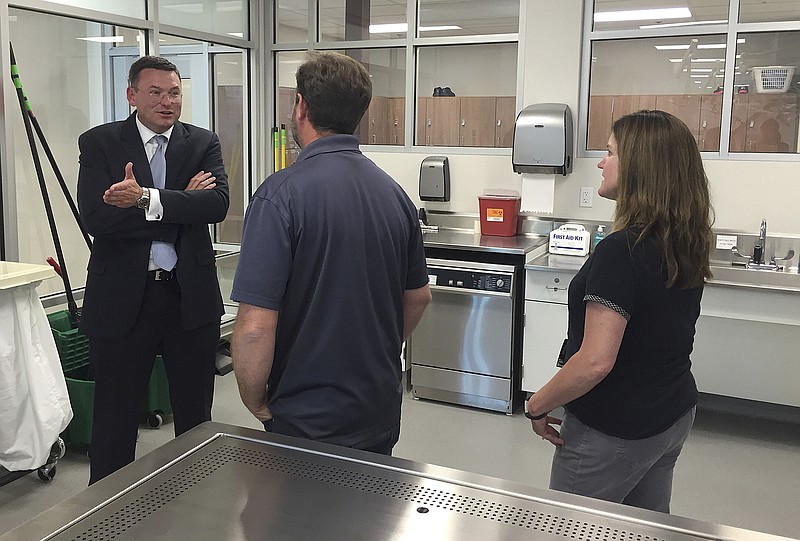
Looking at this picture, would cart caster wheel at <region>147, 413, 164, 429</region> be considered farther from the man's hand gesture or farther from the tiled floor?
the man's hand gesture

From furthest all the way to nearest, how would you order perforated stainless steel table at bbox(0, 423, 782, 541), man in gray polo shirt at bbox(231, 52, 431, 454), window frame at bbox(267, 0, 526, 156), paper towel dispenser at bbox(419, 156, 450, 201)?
paper towel dispenser at bbox(419, 156, 450, 201)
window frame at bbox(267, 0, 526, 156)
man in gray polo shirt at bbox(231, 52, 431, 454)
perforated stainless steel table at bbox(0, 423, 782, 541)

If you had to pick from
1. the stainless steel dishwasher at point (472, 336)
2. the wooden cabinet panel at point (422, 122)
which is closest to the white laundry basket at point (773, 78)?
the stainless steel dishwasher at point (472, 336)

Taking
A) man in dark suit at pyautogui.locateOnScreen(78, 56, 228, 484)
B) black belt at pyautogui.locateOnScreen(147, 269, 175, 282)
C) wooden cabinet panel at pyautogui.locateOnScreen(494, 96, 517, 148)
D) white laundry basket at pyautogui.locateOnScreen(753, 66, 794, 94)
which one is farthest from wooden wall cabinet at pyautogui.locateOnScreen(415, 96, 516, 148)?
black belt at pyautogui.locateOnScreen(147, 269, 175, 282)

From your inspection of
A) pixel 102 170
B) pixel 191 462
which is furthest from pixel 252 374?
pixel 102 170

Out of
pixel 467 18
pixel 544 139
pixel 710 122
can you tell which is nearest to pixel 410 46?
pixel 467 18

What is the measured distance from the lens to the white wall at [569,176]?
400cm

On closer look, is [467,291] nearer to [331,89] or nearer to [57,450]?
[57,450]

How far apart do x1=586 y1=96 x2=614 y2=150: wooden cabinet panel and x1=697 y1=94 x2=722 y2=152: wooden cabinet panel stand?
19.7 inches

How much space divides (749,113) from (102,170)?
10.9 feet

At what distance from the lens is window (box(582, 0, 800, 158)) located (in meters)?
4.00

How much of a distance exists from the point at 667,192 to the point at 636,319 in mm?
285

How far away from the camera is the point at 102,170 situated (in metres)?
2.63

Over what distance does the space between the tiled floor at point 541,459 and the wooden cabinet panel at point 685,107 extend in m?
1.61

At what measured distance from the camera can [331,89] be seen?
5.37ft
